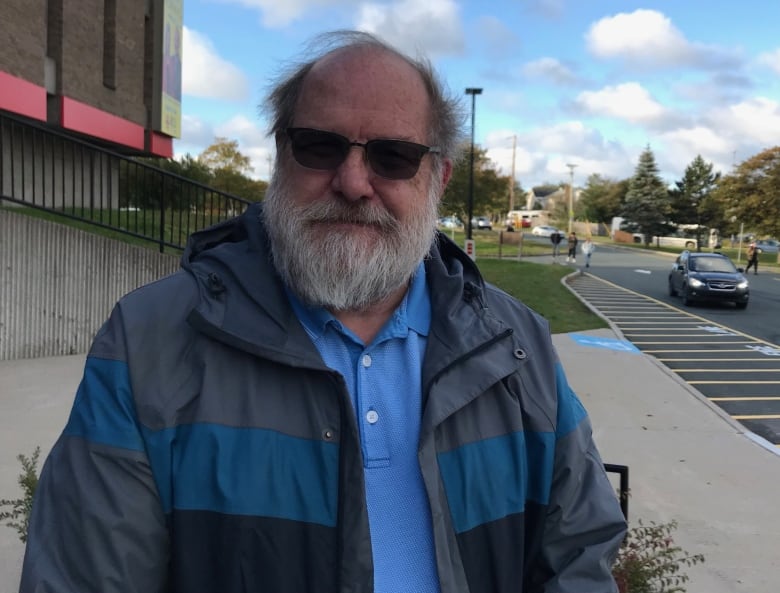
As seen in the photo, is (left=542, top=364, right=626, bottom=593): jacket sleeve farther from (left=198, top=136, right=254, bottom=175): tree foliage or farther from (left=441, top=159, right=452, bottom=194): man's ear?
(left=198, top=136, right=254, bottom=175): tree foliage

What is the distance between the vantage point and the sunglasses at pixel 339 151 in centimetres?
163

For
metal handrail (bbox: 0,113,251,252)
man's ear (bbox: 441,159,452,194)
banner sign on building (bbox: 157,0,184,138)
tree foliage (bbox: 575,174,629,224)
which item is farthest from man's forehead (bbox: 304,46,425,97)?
tree foliage (bbox: 575,174,629,224)

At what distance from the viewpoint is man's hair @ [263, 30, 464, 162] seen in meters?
1.73

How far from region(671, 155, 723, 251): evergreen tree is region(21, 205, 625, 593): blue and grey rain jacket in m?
63.4

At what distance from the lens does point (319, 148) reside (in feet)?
5.38

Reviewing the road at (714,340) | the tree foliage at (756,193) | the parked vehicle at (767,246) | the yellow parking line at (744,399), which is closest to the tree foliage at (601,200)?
the parked vehicle at (767,246)

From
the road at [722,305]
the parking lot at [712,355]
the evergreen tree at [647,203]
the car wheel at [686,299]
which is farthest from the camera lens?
the evergreen tree at [647,203]

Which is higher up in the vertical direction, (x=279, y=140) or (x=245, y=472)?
(x=279, y=140)

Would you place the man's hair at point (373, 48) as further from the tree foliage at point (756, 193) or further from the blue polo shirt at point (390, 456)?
the tree foliage at point (756, 193)

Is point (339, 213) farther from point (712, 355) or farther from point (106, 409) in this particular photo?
point (712, 355)

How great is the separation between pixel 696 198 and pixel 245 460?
6563 cm

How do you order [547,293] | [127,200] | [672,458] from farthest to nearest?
[547,293] → [127,200] → [672,458]

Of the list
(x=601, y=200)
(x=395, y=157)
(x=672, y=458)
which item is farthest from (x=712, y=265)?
(x=601, y=200)

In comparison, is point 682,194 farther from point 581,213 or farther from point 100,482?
point 100,482
